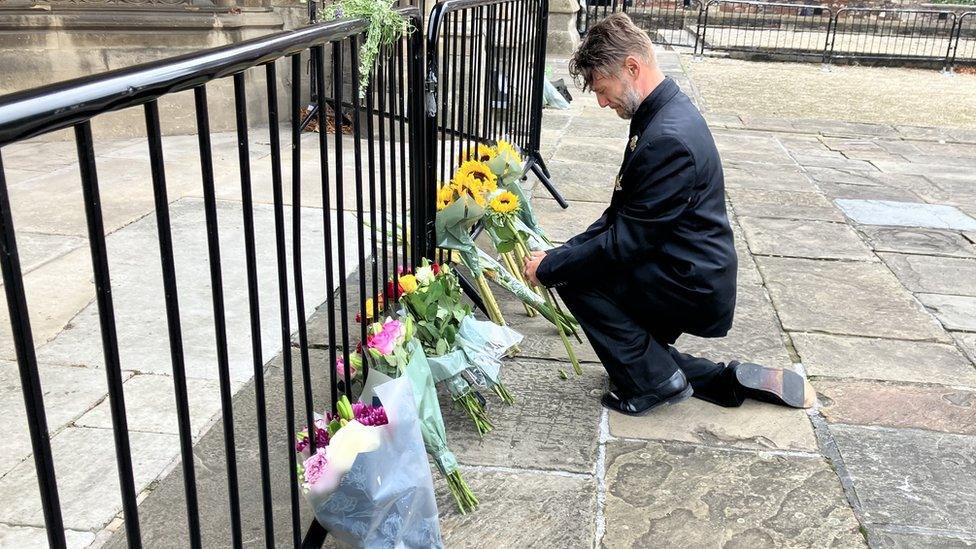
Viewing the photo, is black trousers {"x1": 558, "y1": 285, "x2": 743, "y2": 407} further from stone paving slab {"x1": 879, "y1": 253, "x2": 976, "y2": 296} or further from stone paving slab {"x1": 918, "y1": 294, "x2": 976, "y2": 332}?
stone paving slab {"x1": 879, "y1": 253, "x2": 976, "y2": 296}

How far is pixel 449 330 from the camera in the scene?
2.70m

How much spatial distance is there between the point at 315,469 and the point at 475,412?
3.19ft

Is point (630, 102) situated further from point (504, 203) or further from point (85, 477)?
point (85, 477)

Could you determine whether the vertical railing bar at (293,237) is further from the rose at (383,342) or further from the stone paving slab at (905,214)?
the stone paving slab at (905,214)

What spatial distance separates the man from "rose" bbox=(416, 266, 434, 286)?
0.43 m

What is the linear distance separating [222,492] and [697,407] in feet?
5.42

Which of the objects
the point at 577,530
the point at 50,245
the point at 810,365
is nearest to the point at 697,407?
the point at 810,365

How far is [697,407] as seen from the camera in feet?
10.0

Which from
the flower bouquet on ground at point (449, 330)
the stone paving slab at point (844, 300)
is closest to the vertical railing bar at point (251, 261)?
the flower bouquet on ground at point (449, 330)

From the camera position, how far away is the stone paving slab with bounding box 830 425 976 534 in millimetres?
2439

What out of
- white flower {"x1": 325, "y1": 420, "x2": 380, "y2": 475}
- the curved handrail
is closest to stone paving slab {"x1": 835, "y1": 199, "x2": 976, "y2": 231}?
white flower {"x1": 325, "y1": 420, "x2": 380, "y2": 475}

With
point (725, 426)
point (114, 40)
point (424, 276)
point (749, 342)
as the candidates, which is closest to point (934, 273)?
point (749, 342)

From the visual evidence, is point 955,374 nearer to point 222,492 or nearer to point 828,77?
point 222,492

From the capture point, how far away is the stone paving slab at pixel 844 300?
377 cm
